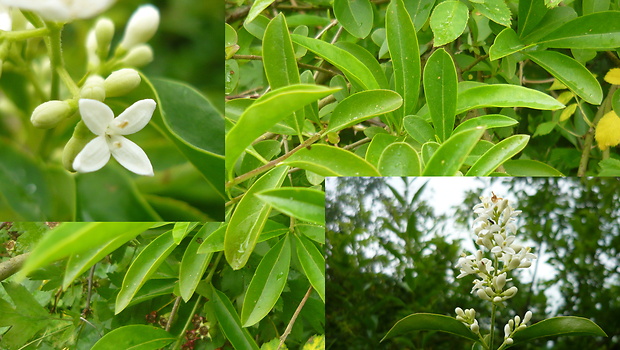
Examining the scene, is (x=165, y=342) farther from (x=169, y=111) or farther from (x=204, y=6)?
(x=204, y=6)

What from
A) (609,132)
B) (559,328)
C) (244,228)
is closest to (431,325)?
(559,328)

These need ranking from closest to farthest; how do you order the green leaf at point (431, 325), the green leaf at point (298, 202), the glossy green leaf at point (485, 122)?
1. the green leaf at point (298, 202)
2. the green leaf at point (431, 325)
3. the glossy green leaf at point (485, 122)

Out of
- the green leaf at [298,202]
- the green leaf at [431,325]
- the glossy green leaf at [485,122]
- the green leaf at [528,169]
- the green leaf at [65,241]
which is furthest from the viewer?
the green leaf at [528,169]

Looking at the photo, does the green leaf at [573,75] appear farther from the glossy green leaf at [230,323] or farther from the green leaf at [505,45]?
the glossy green leaf at [230,323]

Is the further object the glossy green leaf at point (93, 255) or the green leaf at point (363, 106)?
the green leaf at point (363, 106)

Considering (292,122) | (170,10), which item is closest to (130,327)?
(292,122)

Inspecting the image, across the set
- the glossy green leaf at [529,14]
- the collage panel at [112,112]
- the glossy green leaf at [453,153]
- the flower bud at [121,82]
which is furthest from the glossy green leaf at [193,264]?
the glossy green leaf at [529,14]

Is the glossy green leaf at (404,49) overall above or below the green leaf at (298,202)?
above
